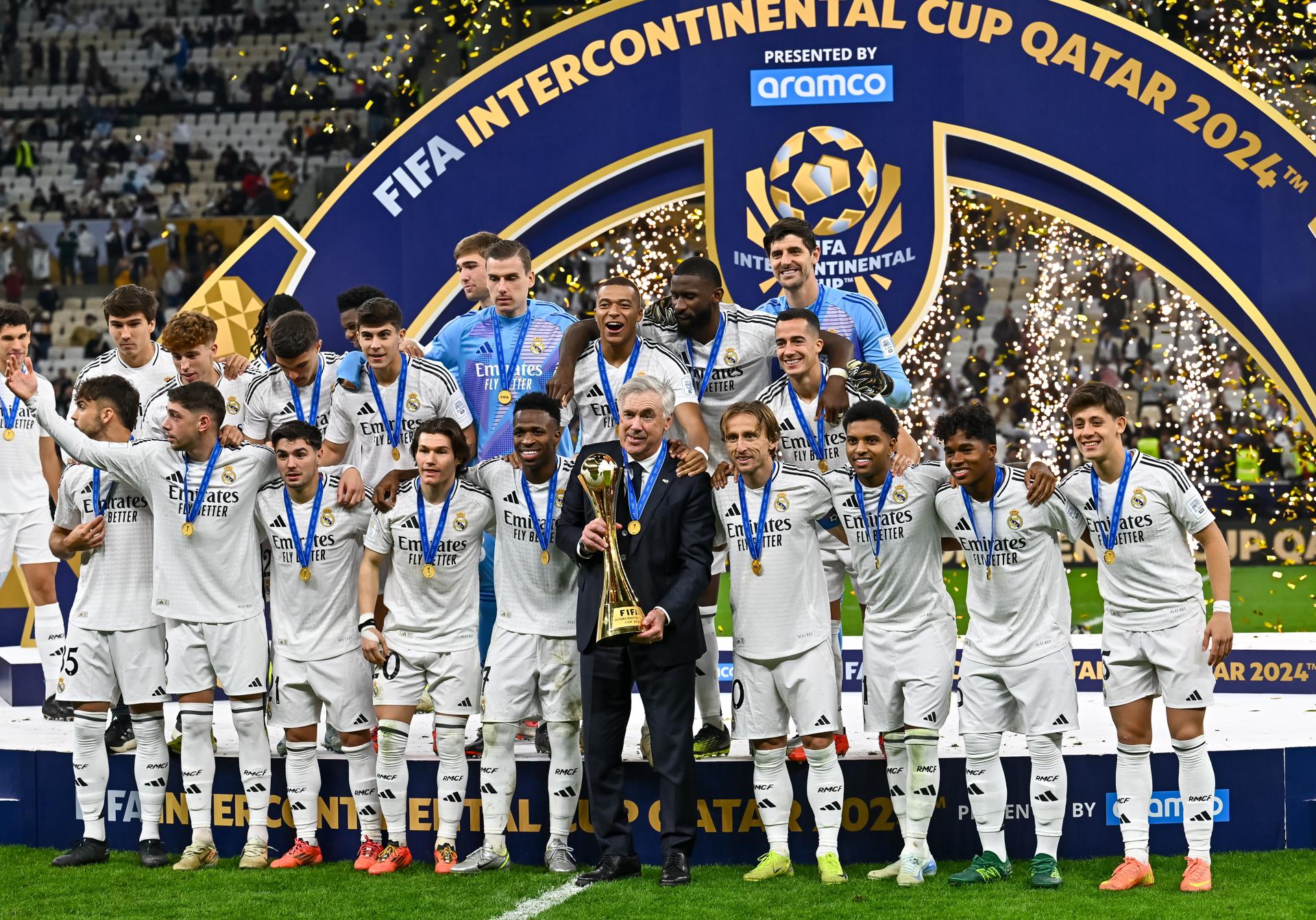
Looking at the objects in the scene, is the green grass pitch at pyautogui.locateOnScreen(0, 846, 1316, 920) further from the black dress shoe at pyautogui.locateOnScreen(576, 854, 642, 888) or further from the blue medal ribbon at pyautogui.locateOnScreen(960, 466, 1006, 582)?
the blue medal ribbon at pyautogui.locateOnScreen(960, 466, 1006, 582)

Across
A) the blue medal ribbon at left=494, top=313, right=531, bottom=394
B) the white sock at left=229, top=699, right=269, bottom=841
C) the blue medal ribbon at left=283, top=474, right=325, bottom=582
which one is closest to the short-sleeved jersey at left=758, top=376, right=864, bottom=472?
the blue medal ribbon at left=494, top=313, right=531, bottom=394

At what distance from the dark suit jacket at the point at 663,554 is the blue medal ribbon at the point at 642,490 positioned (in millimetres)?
11

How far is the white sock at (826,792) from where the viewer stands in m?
5.46

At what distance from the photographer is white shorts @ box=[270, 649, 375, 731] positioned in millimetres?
5734

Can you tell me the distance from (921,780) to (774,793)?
0.53 m

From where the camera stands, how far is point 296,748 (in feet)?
18.9

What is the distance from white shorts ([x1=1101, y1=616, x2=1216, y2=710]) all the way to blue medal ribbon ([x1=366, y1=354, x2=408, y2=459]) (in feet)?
9.83

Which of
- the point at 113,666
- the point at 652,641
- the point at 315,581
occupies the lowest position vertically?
the point at 113,666

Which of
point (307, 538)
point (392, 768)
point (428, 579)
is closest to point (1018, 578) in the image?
point (428, 579)

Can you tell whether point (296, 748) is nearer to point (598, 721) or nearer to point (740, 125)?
point (598, 721)

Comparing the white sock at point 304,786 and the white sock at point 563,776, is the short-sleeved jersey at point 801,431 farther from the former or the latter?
the white sock at point 304,786

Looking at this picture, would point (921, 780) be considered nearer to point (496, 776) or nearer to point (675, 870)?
point (675, 870)

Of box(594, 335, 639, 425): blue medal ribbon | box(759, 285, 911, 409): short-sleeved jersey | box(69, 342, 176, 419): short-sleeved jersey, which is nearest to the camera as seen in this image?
box(594, 335, 639, 425): blue medal ribbon

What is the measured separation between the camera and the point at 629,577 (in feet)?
17.8
